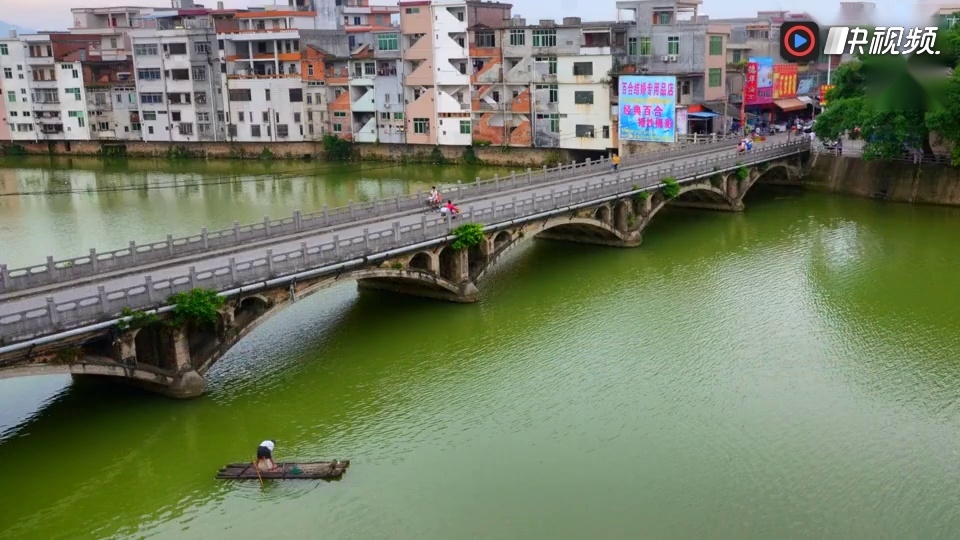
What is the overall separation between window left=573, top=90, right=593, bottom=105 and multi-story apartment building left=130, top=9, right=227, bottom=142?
4244 centimetres

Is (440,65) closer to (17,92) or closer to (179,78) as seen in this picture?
(179,78)

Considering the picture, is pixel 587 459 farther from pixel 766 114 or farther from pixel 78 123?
pixel 78 123

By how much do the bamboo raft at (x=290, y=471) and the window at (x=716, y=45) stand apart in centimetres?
6132

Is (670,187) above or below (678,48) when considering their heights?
below

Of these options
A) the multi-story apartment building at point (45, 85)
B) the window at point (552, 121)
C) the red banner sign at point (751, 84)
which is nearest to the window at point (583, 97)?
the window at point (552, 121)

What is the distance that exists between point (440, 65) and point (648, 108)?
73.0 feet

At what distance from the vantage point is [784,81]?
8669 centimetres

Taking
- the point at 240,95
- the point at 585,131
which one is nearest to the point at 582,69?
the point at 585,131

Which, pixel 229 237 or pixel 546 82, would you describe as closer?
pixel 229 237

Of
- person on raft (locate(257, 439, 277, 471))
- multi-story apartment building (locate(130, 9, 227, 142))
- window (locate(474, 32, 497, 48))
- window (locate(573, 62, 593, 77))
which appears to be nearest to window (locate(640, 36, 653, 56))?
window (locate(573, 62, 593, 77))

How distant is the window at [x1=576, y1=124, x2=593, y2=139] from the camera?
264 feet

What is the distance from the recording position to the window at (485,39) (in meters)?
82.8

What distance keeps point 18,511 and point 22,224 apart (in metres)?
45.2

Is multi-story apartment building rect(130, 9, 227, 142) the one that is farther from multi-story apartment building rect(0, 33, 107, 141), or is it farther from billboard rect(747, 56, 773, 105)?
billboard rect(747, 56, 773, 105)
